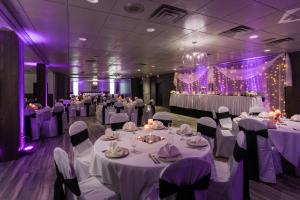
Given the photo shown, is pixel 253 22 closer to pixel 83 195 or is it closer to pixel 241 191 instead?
pixel 241 191

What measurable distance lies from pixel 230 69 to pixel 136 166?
8344 mm

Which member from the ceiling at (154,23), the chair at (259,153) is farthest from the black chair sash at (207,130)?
the ceiling at (154,23)

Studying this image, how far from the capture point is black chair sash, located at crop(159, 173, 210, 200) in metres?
1.56

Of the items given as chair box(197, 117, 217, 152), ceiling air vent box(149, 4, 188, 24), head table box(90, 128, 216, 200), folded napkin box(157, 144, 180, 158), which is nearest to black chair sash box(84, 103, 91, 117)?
ceiling air vent box(149, 4, 188, 24)

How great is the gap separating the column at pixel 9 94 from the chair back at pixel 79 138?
222 cm

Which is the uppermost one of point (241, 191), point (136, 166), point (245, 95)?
point (245, 95)

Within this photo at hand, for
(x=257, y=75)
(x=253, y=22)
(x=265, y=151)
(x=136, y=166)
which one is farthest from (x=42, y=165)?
(x=257, y=75)

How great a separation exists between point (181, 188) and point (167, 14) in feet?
8.73

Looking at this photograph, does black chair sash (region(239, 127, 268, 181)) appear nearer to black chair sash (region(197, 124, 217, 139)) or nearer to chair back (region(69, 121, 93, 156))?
black chair sash (region(197, 124, 217, 139))

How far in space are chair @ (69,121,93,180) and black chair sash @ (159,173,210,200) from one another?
1.46m

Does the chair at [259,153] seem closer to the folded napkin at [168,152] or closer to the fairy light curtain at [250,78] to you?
the folded napkin at [168,152]

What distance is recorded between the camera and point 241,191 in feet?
7.55

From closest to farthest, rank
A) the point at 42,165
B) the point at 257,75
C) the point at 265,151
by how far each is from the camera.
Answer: the point at 265,151, the point at 42,165, the point at 257,75

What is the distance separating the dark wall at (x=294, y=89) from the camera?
21.2ft
